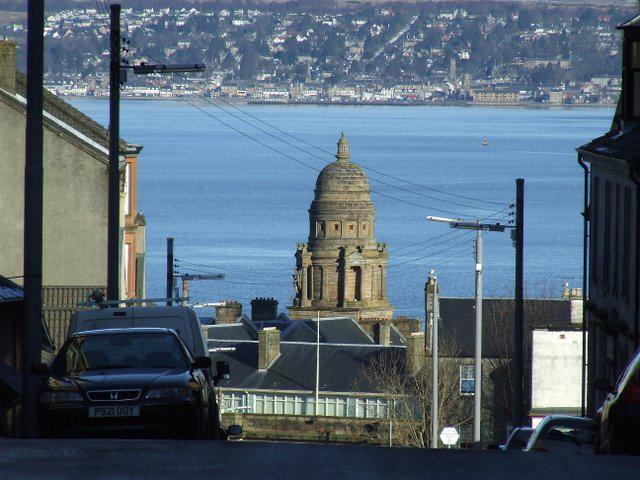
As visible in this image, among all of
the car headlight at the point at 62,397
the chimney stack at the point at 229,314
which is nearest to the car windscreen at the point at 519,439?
the car headlight at the point at 62,397

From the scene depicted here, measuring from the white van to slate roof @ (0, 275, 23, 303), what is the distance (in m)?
6.98

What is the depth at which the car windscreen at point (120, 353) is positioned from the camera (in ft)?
55.3

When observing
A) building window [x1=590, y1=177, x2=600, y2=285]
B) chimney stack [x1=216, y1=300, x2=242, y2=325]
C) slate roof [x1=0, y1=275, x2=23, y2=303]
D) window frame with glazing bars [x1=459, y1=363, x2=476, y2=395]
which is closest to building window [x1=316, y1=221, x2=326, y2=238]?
chimney stack [x1=216, y1=300, x2=242, y2=325]

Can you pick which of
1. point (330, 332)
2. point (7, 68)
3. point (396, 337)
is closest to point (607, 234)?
point (7, 68)

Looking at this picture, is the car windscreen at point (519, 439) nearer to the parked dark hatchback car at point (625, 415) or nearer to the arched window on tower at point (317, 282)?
the parked dark hatchback car at point (625, 415)

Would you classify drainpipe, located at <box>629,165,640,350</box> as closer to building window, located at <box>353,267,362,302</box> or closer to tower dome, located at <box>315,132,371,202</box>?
building window, located at <box>353,267,362,302</box>

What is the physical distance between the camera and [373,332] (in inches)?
3649

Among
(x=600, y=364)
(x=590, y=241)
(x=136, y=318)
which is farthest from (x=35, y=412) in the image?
(x=590, y=241)

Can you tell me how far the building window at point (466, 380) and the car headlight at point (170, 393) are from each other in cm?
5506

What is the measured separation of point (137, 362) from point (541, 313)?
209ft

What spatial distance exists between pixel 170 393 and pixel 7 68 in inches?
844

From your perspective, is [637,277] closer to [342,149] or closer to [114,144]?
[114,144]

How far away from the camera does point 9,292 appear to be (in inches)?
1083

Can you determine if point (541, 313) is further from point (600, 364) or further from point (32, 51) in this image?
point (32, 51)
